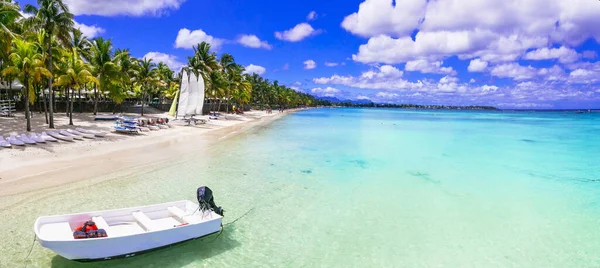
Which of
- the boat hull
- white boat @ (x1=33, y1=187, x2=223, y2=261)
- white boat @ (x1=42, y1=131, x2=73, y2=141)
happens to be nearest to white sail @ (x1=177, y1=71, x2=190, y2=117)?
white boat @ (x1=42, y1=131, x2=73, y2=141)

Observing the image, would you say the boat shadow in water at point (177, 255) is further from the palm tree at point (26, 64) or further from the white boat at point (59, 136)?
the palm tree at point (26, 64)

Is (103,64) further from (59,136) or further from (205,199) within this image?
(205,199)

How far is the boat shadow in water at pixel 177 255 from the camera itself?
749 centimetres

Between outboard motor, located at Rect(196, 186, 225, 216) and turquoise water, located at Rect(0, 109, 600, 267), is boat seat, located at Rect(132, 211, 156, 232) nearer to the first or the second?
turquoise water, located at Rect(0, 109, 600, 267)

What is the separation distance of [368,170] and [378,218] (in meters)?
7.73

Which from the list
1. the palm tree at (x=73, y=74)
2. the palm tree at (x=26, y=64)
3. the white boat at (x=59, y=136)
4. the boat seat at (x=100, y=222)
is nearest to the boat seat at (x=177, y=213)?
the boat seat at (x=100, y=222)

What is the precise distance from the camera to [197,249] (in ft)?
27.5

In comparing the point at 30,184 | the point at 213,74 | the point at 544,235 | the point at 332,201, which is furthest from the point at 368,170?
the point at 213,74

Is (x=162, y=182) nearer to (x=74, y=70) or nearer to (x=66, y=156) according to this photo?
(x=66, y=156)

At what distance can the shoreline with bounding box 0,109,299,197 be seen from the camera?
13.0 meters

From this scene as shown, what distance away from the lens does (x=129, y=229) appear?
27.1 ft

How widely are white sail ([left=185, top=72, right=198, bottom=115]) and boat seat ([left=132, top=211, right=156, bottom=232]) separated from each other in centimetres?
A: 2744

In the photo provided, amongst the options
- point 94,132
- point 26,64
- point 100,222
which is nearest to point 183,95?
point 94,132

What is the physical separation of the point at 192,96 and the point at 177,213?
28009mm
